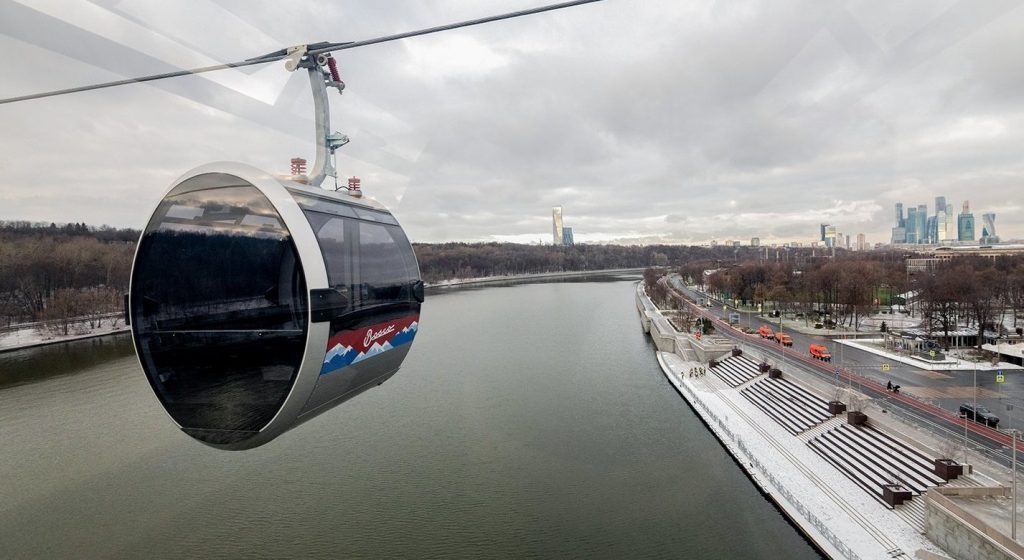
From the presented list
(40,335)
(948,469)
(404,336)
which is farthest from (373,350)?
(40,335)

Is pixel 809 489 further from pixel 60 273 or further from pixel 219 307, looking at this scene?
pixel 60 273

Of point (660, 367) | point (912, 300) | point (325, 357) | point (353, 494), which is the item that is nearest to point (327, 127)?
point (325, 357)

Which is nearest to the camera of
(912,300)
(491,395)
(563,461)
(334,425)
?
(563,461)

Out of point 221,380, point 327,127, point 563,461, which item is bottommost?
point 563,461

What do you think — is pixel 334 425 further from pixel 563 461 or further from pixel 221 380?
pixel 221 380

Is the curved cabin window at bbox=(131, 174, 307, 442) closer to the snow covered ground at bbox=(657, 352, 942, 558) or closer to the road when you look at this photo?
the snow covered ground at bbox=(657, 352, 942, 558)

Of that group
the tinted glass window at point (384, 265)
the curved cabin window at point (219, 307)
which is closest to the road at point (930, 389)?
the tinted glass window at point (384, 265)
